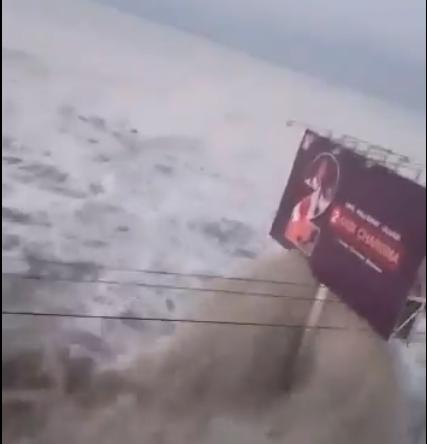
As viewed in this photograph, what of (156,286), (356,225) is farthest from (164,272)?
(356,225)

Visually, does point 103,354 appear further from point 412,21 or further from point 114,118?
point 412,21

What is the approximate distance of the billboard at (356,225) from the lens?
1.79 feet

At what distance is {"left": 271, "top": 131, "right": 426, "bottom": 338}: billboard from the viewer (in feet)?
1.79

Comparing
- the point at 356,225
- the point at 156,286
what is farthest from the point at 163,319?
the point at 356,225

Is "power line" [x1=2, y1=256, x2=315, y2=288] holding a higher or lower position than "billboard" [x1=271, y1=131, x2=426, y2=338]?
lower

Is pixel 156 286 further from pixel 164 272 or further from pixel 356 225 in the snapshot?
pixel 356 225

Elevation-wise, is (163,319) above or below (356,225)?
below

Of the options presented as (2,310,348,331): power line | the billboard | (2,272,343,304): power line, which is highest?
the billboard

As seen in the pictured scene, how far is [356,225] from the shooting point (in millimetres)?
571

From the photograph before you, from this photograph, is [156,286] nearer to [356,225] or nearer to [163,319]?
[163,319]

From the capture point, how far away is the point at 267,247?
61 centimetres

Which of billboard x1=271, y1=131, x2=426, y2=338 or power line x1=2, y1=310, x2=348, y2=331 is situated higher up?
billboard x1=271, y1=131, x2=426, y2=338

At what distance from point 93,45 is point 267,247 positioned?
0.23 meters

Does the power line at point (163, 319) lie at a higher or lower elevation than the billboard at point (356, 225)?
lower
